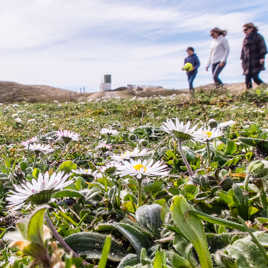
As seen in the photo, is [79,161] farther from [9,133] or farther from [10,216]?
[9,133]

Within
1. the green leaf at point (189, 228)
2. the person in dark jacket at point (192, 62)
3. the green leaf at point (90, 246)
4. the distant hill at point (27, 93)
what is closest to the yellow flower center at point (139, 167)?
the green leaf at point (90, 246)

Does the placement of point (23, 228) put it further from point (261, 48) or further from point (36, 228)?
point (261, 48)

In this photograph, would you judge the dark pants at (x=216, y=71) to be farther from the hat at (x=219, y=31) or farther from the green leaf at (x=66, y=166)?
the green leaf at (x=66, y=166)

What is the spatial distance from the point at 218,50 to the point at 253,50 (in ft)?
3.89

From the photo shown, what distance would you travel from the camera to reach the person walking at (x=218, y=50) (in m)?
11.4

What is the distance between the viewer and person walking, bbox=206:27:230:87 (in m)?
11.4

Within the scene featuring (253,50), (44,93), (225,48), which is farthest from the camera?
(44,93)

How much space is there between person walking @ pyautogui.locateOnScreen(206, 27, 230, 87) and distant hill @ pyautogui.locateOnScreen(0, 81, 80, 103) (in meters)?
15.4

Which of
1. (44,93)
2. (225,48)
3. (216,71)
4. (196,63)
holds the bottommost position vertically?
(44,93)

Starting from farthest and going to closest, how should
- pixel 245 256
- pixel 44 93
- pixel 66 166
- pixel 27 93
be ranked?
pixel 44 93
pixel 27 93
pixel 66 166
pixel 245 256

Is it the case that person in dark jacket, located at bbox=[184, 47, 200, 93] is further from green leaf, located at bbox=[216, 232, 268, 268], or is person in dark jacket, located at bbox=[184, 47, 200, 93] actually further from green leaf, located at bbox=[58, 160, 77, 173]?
green leaf, located at bbox=[216, 232, 268, 268]

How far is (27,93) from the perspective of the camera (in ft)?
95.8

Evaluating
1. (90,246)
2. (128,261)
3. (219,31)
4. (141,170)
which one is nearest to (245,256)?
(128,261)

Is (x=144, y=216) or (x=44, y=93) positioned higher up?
(x=144, y=216)
